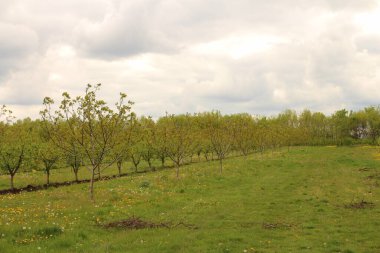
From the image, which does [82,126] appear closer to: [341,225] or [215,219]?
[215,219]

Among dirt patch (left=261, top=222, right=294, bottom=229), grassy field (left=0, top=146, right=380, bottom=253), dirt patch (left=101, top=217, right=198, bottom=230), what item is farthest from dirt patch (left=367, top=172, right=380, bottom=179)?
dirt patch (left=101, top=217, right=198, bottom=230)

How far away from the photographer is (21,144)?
43.1m

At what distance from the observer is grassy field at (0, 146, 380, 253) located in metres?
15.7

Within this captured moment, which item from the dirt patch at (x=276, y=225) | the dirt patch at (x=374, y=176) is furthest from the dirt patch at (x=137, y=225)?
the dirt patch at (x=374, y=176)

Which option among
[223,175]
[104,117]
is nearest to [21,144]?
[104,117]

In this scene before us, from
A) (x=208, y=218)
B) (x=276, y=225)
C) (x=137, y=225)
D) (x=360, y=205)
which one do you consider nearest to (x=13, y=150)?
(x=137, y=225)

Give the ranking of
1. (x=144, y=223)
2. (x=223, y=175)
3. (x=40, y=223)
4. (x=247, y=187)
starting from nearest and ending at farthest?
(x=40, y=223) < (x=144, y=223) < (x=247, y=187) < (x=223, y=175)

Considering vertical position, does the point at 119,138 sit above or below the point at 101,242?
above

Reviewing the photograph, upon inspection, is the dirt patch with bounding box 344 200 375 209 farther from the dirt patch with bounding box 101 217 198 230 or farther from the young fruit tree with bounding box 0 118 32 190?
the young fruit tree with bounding box 0 118 32 190

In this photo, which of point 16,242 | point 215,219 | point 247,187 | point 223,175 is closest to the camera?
point 16,242

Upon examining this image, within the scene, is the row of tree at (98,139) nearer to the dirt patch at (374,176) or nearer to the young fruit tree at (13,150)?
the young fruit tree at (13,150)

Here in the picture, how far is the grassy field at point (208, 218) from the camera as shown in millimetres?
15742

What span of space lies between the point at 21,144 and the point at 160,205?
25.4 m

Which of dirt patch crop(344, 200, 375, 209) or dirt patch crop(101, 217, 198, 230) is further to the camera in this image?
dirt patch crop(344, 200, 375, 209)
